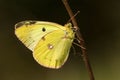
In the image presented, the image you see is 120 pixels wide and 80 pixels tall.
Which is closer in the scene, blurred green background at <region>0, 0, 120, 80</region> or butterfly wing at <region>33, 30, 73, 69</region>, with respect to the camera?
butterfly wing at <region>33, 30, 73, 69</region>

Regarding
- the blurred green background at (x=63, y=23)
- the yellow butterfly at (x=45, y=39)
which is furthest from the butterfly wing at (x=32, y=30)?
the blurred green background at (x=63, y=23)

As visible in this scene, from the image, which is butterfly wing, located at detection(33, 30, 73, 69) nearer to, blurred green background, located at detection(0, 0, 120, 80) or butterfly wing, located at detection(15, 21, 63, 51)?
butterfly wing, located at detection(15, 21, 63, 51)

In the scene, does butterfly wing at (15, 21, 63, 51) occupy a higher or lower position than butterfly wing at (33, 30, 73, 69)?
higher

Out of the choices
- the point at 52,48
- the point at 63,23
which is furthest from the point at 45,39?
the point at 63,23

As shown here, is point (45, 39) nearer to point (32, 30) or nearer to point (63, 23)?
point (32, 30)

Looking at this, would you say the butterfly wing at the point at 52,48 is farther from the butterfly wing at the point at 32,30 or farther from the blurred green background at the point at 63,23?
the blurred green background at the point at 63,23

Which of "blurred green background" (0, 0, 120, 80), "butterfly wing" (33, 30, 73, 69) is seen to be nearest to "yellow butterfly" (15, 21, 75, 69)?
"butterfly wing" (33, 30, 73, 69)

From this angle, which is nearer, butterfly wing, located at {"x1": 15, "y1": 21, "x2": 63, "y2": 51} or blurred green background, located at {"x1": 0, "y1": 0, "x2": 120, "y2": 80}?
butterfly wing, located at {"x1": 15, "y1": 21, "x2": 63, "y2": 51}
